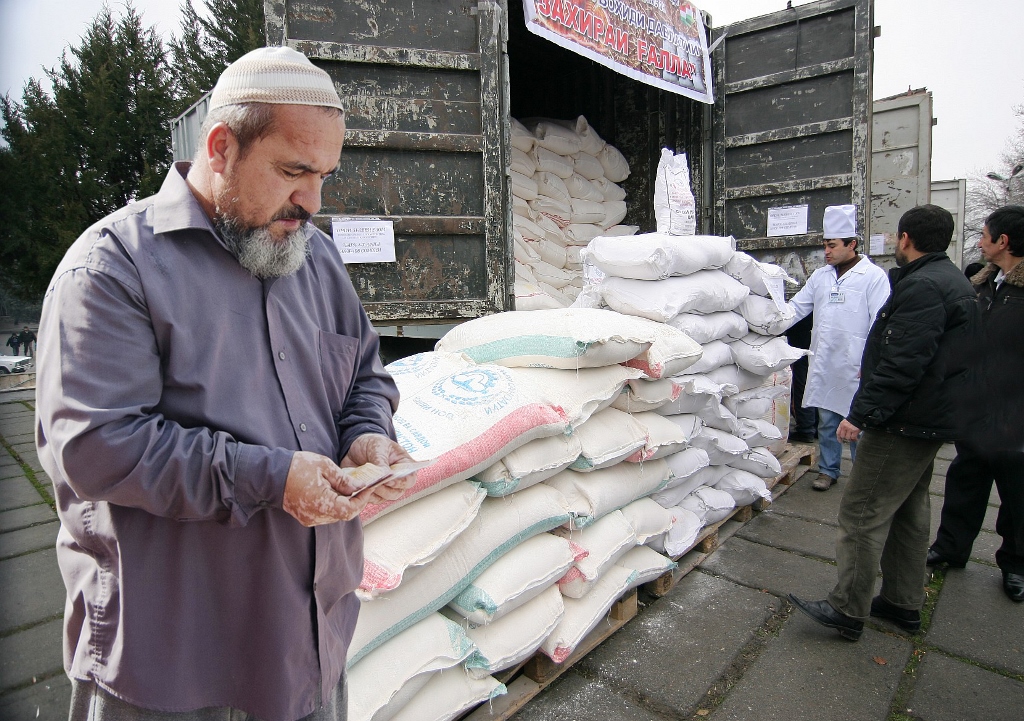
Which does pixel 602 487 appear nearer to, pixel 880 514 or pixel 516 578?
pixel 516 578

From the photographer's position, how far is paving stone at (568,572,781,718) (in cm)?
228

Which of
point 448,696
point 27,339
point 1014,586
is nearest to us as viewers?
point 448,696

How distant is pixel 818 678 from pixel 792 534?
1.33 m

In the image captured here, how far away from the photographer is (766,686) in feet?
7.54

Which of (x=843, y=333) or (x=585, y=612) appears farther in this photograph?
(x=843, y=333)

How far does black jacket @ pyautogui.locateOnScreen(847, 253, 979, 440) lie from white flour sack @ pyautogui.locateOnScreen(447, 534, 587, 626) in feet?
4.33

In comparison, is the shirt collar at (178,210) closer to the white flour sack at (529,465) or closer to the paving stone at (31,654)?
the white flour sack at (529,465)

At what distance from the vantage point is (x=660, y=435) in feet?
9.36

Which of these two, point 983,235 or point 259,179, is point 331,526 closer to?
point 259,179

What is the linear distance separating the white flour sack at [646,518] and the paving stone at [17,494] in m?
4.06

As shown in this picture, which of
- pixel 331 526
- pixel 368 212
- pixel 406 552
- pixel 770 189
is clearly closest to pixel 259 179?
pixel 331 526

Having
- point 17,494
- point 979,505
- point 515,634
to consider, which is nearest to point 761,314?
point 979,505

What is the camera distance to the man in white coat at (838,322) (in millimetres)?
4250

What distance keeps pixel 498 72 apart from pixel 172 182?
2529 millimetres
